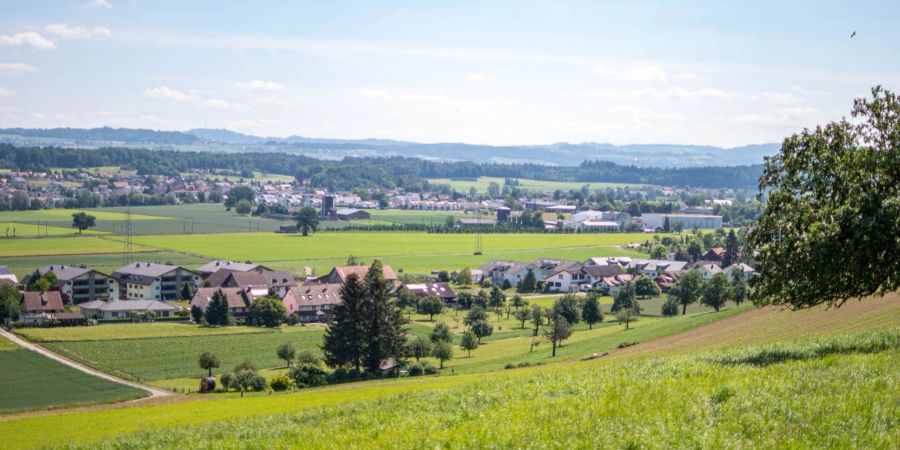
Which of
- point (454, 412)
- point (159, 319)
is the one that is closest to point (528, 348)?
point (159, 319)

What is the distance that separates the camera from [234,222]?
135m

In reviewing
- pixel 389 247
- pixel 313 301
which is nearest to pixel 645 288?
pixel 313 301

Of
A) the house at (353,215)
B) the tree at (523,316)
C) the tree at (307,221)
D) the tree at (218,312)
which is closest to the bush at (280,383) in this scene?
the tree at (218,312)

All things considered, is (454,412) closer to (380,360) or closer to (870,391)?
(870,391)

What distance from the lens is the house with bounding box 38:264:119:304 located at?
68.5 metres

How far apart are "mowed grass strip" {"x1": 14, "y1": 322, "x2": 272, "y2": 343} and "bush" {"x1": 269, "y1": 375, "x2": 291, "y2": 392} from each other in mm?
18255

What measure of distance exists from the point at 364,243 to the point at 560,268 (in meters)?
32.2

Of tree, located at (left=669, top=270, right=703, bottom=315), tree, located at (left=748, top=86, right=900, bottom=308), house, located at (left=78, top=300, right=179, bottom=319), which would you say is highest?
tree, located at (left=748, top=86, right=900, bottom=308)

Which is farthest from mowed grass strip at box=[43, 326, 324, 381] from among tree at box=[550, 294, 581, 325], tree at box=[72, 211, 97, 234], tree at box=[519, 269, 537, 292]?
tree at box=[72, 211, 97, 234]

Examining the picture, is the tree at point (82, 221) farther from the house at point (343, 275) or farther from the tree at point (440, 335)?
the tree at point (440, 335)

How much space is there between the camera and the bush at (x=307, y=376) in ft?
124

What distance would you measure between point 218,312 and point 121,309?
7.92 meters

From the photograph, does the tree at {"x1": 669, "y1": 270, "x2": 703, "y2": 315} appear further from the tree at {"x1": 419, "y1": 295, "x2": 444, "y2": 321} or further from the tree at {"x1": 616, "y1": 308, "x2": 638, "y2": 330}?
the tree at {"x1": 419, "y1": 295, "x2": 444, "y2": 321}

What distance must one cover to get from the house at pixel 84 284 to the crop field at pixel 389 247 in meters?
18.0
